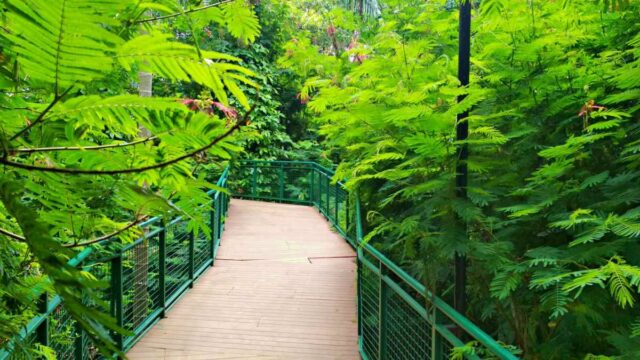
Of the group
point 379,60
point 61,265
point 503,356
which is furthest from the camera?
point 379,60

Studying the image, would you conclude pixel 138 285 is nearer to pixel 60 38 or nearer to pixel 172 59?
pixel 172 59

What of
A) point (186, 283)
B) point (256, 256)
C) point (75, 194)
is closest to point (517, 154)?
point (75, 194)

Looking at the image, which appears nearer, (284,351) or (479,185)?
(479,185)

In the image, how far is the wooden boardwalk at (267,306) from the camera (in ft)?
17.6

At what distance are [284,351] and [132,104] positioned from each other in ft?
16.2

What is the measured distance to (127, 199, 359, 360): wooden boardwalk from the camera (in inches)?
211

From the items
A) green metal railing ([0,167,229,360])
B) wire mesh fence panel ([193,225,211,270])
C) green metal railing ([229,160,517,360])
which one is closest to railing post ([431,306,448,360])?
green metal railing ([229,160,517,360])

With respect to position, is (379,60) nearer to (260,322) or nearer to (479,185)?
(479,185)

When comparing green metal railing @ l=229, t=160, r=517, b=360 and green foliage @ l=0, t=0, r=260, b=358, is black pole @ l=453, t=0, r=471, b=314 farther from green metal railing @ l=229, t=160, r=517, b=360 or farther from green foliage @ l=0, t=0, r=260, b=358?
green foliage @ l=0, t=0, r=260, b=358

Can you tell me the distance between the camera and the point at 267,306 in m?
6.73

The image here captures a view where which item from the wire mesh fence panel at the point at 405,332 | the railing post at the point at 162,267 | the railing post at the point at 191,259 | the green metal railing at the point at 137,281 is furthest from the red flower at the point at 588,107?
the railing post at the point at 191,259

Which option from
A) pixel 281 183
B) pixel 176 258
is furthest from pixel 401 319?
pixel 281 183

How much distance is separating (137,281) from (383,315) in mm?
3034

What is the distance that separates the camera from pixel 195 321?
6184 mm
